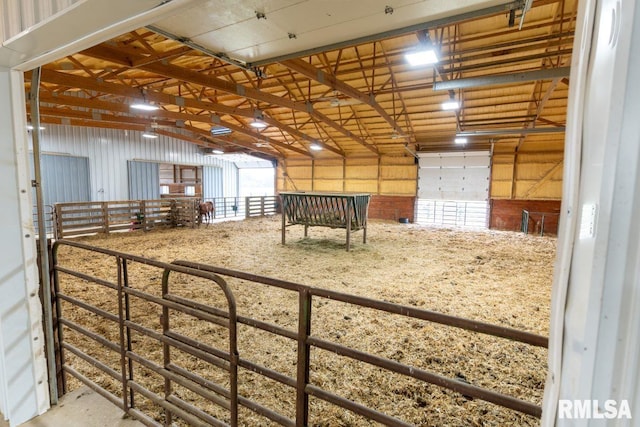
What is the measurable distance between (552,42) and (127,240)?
1112 cm

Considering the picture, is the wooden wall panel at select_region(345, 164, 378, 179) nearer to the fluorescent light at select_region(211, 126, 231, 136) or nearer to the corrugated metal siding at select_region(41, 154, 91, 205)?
the fluorescent light at select_region(211, 126, 231, 136)

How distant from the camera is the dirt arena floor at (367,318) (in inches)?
91.7

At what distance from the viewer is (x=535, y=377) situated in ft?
8.55

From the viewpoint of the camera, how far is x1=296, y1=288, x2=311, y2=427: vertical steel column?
134 cm

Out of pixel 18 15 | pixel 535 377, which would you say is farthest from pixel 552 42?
pixel 18 15

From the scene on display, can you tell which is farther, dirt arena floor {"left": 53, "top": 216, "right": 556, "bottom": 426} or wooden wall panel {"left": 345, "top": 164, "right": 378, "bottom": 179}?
wooden wall panel {"left": 345, "top": 164, "right": 378, "bottom": 179}

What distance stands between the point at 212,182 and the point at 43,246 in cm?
1591

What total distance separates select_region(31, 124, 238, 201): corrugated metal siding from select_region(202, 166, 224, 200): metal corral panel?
5.42 ft

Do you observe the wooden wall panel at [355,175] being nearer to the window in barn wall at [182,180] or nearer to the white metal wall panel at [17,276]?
the window in barn wall at [182,180]

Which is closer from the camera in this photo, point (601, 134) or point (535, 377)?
point (601, 134)

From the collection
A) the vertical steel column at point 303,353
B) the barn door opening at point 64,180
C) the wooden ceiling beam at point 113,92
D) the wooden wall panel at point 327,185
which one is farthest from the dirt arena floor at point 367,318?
the wooden wall panel at point 327,185

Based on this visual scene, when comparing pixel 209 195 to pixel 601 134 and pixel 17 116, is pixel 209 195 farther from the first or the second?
pixel 601 134

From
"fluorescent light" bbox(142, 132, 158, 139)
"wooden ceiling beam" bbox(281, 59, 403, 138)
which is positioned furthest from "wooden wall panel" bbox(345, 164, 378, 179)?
"fluorescent light" bbox(142, 132, 158, 139)

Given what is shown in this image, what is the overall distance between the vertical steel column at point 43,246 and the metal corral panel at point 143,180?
12.8 meters
